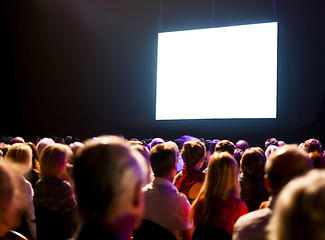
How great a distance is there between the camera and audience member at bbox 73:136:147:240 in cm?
92

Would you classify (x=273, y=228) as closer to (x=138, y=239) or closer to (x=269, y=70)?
(x=138, y=239)

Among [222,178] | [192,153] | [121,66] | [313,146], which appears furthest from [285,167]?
[121,66]

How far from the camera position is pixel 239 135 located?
8797 mm

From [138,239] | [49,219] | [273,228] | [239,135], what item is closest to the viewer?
[273,228]

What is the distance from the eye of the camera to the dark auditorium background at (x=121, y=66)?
8211 millimetres

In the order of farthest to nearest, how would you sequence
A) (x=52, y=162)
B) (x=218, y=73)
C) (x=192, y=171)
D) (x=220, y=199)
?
1. (x=218, y=73)
2. (x=192, y=171)
3. (x=52, y=162)
4. (x=220, y=199)

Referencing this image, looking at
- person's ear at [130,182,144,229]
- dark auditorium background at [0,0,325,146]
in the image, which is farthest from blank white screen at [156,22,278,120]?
person's ear at [130,182,144,229]

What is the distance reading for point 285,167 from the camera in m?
1.51

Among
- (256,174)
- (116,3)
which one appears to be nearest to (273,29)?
(116,3)

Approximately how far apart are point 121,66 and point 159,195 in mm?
8538

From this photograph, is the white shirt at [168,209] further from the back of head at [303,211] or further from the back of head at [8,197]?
the back of head at [303,211]

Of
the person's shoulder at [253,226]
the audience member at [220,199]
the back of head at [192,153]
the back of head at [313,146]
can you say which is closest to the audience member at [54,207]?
the audience member at [220,199]

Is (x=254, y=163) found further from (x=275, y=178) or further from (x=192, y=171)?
(x=275, y=178)

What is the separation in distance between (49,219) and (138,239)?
2.16 feet
